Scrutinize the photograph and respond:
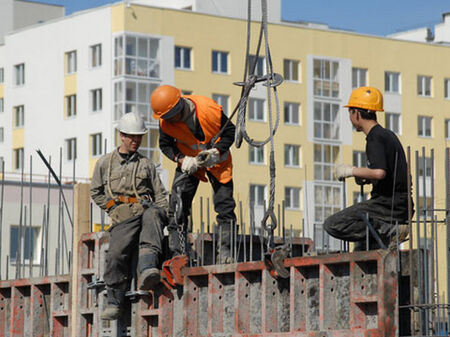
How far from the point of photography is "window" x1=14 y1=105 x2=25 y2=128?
6819 cm

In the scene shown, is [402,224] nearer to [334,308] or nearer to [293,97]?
[334,308]

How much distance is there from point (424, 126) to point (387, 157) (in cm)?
6166

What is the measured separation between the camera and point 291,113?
6806 centimetres

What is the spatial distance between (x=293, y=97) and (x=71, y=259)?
52648mm

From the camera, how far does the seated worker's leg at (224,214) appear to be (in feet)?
43.2

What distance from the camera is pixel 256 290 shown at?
12.3 m

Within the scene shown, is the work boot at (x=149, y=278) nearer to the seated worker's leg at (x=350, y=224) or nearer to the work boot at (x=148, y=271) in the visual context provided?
the work boot at (x=148, y=271)

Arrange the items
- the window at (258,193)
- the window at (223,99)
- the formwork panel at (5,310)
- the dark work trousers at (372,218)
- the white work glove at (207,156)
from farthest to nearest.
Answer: the window at (258,193) → the window at (223,99) → the formwork panel at (5,310) → the white work glove at (207,156) → the dark work trousers at (372,218)

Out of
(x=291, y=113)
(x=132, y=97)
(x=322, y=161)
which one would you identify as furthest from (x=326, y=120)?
(x=132, y=97)

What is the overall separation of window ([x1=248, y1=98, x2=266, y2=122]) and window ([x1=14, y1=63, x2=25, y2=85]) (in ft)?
39.4

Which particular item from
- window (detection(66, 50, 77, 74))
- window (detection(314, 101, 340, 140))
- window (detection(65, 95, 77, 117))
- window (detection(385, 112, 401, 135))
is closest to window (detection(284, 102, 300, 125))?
window (detection(314, 101, 340, 140))

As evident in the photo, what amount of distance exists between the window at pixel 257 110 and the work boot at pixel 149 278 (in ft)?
174

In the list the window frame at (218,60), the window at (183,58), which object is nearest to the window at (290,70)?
the window frame at (218,60)

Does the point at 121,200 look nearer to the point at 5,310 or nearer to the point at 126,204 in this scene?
the point at 126,204
